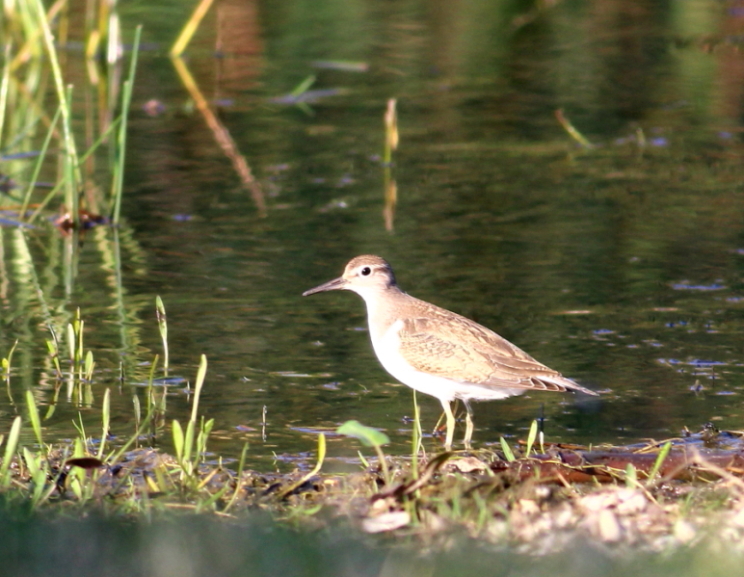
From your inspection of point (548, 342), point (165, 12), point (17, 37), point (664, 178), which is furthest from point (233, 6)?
point (548, 342)

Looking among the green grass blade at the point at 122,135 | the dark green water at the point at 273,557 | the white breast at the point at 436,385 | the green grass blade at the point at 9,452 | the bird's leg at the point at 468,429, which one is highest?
the green grass blade at the point at 122,135

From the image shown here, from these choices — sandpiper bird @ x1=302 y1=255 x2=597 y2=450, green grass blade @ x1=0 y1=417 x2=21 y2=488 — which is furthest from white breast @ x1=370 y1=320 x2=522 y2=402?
green grass blade @ x1=0 y1=417 x2=21 y2=488

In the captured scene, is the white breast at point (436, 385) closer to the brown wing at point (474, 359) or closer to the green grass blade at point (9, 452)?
the brown wing at point (474, 359)

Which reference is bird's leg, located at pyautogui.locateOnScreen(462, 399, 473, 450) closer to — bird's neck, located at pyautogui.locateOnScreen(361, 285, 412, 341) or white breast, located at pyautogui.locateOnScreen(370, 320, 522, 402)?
white breast, located at pyautogui.locateOnScreen(370, 320, 522, 402)

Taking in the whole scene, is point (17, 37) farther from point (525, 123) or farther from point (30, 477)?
point (30, 477)

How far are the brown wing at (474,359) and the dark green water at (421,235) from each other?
1.03 feet

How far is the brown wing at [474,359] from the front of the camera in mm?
5633

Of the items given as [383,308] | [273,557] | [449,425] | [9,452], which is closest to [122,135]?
[383,308]

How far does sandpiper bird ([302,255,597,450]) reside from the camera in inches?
223

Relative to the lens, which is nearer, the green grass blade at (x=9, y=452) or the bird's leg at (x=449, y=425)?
the green grass blade at (x=9, y=452)

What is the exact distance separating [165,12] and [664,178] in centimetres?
887

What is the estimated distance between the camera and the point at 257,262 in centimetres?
845

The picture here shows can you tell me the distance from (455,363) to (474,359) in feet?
0.30

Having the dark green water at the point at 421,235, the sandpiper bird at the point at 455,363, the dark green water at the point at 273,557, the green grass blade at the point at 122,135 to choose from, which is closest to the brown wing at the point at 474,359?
the sandpiper bird at the point at 455,363
